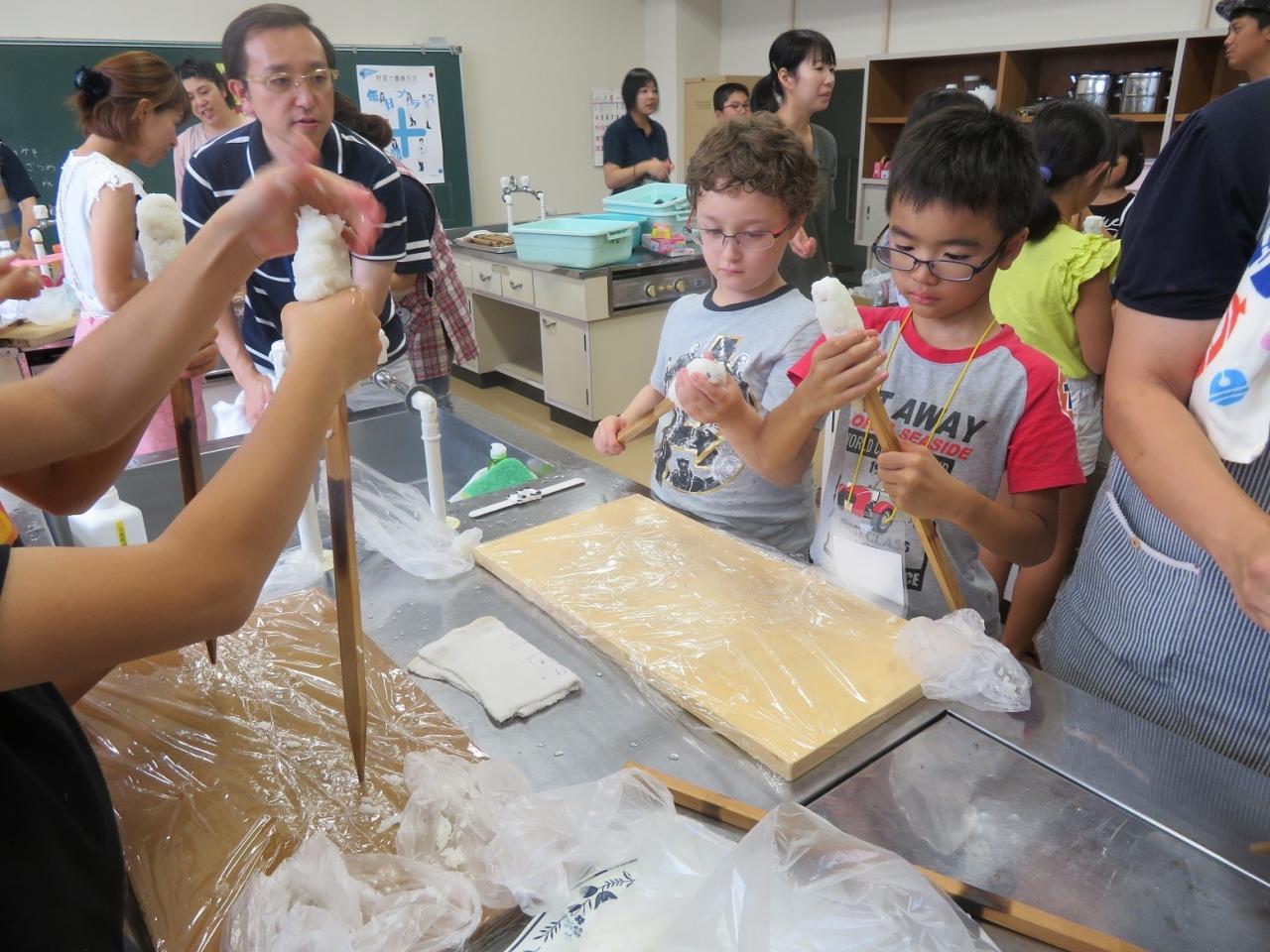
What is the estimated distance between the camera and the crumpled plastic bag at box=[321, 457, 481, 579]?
3.88ft

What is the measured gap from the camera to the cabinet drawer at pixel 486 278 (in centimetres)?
421

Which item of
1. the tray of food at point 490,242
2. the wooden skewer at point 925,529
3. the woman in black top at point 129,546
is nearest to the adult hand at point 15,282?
the woman in black top at point 129,546

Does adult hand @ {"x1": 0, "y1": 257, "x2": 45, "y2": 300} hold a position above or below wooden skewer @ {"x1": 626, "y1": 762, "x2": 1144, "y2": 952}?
above

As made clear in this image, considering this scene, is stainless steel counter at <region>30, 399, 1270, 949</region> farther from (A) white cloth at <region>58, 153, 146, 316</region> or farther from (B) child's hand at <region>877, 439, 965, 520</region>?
(A) white cloth at <region>58, 153, 146, 316</region>

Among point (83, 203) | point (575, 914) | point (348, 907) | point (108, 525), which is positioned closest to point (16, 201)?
point (83, 203)

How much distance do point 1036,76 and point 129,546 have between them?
507 centimetres

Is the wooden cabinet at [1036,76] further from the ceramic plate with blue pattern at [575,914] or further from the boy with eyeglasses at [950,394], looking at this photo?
the ceramic plate with blue pattern at [575,914]

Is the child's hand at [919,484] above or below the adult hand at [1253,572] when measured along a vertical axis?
below

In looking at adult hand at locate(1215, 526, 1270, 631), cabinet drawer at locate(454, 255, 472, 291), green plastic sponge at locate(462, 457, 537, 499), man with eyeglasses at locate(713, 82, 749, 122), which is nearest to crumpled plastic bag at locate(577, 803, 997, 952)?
adult hand at locate(1215, 526, 1270, 631)

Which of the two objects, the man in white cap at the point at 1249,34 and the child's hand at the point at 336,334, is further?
the man in white cap at the point at 1249,34

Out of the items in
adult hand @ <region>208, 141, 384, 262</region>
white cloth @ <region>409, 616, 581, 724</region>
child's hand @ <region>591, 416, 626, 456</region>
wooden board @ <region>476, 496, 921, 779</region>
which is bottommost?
white cloth @ <region>409, 616, 581, 724</region>

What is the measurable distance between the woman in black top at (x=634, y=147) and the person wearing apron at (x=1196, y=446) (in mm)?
3926

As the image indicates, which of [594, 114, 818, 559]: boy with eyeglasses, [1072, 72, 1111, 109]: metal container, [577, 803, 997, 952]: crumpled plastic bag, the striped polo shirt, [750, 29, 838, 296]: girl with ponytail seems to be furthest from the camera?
[1072, 72, 1111, 109]: metal container

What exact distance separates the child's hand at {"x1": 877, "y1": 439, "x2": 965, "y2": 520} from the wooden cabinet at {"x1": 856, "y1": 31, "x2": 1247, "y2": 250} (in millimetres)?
2569
